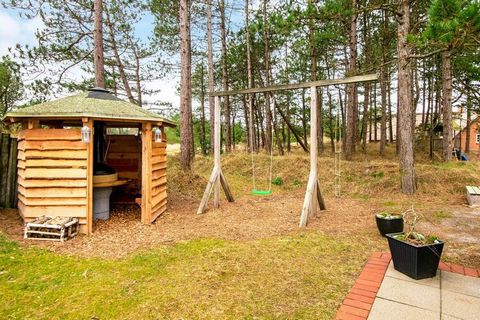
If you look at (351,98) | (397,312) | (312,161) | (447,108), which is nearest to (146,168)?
(312,161)

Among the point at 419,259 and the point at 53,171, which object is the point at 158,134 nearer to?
the point at 53,171

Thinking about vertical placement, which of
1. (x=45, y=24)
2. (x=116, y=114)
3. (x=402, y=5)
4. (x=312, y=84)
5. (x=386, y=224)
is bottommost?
(x=386, y=224)

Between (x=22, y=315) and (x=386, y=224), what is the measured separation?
4402 millimetres

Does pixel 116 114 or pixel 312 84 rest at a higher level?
pixel 312 84

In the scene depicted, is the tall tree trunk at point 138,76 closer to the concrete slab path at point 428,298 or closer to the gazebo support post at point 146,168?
the gazebo support post at point 146,168

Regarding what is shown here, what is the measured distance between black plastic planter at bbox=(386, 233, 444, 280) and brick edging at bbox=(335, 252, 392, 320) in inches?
10.5

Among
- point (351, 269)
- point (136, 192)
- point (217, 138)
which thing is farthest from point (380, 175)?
point (136, 192)

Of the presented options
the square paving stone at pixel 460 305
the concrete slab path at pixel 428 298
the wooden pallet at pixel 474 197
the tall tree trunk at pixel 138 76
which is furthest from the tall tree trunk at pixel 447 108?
the tall tree trunk at pixel 138 76

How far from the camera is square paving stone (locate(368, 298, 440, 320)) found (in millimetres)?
2242

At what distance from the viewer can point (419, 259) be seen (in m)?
2.84

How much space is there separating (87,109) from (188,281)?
314 centimetres

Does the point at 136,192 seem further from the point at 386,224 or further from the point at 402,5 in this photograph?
the point at 402,5

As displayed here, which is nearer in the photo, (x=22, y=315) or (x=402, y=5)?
(x=22, y=315)

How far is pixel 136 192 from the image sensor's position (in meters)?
6.78
